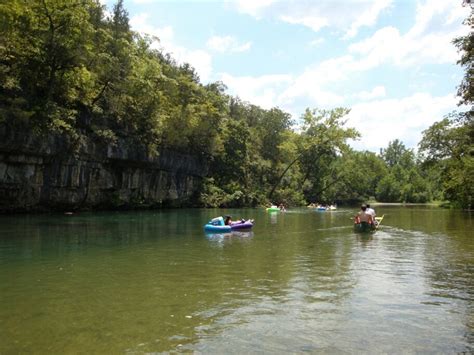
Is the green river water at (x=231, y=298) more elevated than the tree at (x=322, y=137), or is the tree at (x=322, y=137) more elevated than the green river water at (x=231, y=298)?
the tree at (x=322, y=137)

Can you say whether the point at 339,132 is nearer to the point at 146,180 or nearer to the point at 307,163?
the point at 307,163

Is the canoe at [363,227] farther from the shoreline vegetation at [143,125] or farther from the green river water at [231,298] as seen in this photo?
the shoreline vegetation at [143,125]

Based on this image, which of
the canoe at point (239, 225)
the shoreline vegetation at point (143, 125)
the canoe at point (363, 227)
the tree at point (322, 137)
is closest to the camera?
the canoe at point (239, 225)

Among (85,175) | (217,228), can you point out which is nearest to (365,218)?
(217,228)

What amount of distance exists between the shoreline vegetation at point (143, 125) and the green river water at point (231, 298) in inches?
644

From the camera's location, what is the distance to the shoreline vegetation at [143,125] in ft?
98.7

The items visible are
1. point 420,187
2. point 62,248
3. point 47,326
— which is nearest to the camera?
point 47,326

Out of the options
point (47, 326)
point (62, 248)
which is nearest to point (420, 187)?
point (62, 248)

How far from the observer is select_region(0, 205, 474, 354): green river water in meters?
6.31

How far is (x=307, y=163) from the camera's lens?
245 feet

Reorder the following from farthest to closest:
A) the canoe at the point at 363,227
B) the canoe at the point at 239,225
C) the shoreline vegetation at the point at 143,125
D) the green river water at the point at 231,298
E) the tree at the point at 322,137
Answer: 1. the tree at the point at 322,137
2. the shoreline vegetation at the point at 143,125
3. the canoe at the point at 363,227
4. the canoe at the point at 239,225
5. the green river water at the point at 231,298

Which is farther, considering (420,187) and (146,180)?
(420,187)

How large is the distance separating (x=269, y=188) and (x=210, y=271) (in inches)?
2217

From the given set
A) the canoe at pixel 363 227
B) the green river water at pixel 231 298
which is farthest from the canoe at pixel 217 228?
the canoe at pixel 363 227
